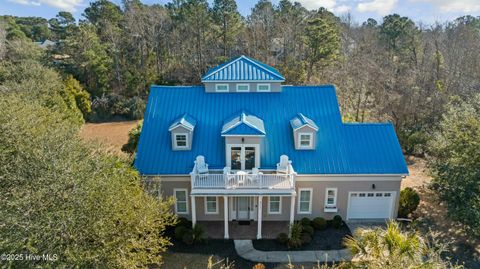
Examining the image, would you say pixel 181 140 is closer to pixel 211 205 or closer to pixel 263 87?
pixel 211 205

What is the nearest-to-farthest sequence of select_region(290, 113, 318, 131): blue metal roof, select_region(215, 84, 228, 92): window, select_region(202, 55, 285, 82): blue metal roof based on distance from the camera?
select_region(290, 113, 318, 131): blue metal roof < select_region(202, 55, 285, 82): blue metal roof < select_region(215, 84, 228, 92): window

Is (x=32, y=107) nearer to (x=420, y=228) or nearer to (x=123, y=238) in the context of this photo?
(x=123, y=238)

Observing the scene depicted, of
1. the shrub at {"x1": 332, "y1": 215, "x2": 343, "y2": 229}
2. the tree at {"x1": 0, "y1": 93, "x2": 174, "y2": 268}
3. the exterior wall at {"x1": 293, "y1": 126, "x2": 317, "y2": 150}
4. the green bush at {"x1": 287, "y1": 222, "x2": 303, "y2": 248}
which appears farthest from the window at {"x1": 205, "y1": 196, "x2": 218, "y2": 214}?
the shrub at {"x1": 332, "y1": 215, "x2": 343, "y2": 229}

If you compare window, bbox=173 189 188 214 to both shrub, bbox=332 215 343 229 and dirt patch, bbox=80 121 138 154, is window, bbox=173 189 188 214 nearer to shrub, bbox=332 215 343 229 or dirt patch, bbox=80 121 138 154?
shrub, bbox=332 215 343 229

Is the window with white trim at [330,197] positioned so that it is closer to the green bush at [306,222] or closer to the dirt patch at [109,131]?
the green bush at [306,222]

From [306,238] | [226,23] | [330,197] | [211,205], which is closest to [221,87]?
[211,205]
